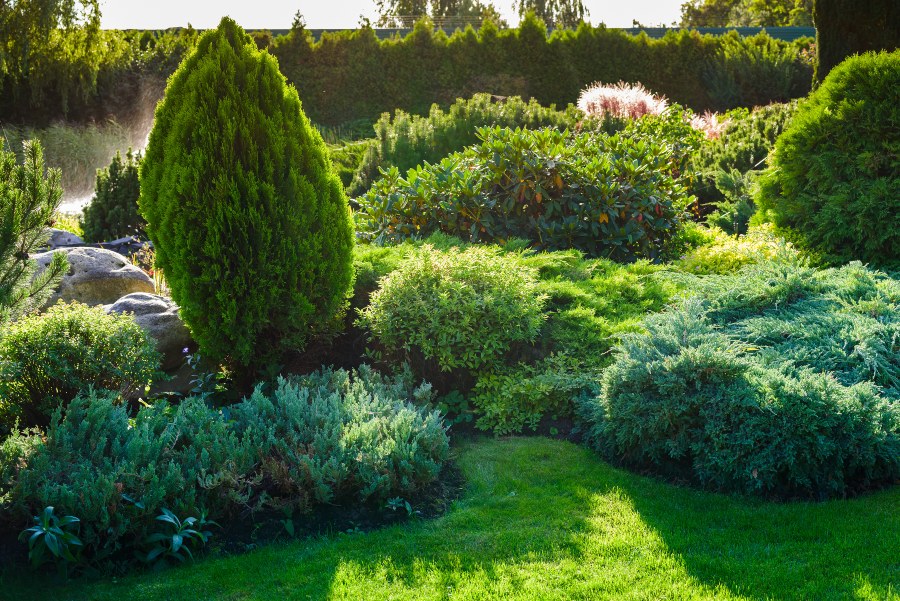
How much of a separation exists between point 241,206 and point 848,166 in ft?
16.3

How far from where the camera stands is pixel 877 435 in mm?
3627

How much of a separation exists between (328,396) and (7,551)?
1880 millimetres

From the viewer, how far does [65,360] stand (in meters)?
4.46

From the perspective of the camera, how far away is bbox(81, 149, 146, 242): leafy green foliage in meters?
10.8

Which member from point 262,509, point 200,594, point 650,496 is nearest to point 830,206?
point 650,496

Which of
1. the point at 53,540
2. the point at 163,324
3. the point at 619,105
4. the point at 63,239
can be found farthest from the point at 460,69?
the point at 53,540

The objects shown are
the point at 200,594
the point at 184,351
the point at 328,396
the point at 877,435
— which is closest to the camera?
the point at 200,594

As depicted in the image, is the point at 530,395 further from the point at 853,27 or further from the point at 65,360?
the point at 853,27

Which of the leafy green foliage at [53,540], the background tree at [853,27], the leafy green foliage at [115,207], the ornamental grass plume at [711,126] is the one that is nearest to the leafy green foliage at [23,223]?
the leafy green foliage at [53,540]

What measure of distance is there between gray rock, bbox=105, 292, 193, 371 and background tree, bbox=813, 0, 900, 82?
396 inches

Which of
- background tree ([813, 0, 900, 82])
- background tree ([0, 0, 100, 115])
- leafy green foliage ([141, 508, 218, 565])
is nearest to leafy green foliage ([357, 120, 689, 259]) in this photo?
leafy green foliage ([141, 508, 218, 565])

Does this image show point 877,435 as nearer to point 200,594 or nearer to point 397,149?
point 200,594

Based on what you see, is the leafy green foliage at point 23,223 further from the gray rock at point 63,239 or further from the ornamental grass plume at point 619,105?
the ornamental grass plume at point 619,105

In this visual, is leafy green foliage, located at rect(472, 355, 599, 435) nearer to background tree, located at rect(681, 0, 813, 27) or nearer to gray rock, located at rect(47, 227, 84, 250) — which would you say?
gray rock, located at rect(47, 227, 84, 250)
